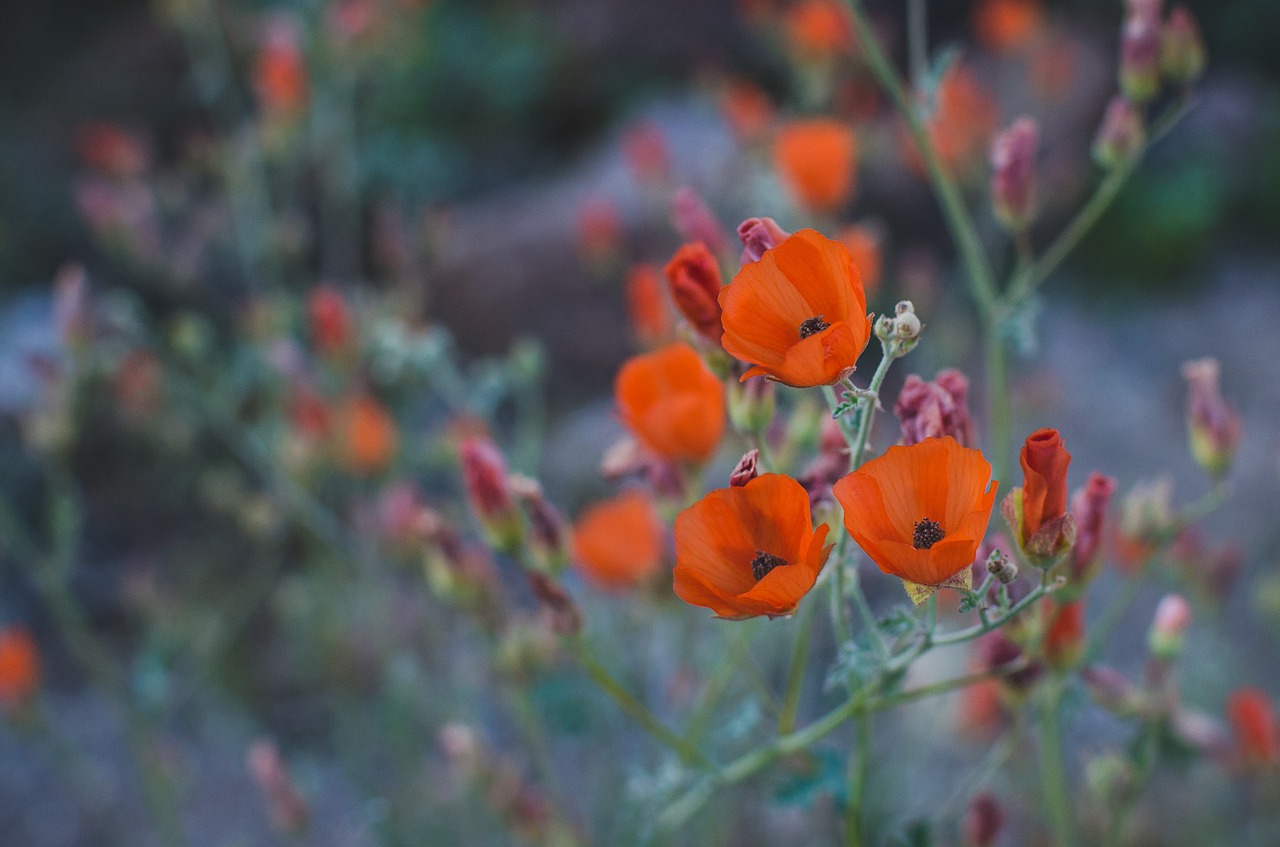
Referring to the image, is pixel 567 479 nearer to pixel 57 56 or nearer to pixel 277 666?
pixel 277 666

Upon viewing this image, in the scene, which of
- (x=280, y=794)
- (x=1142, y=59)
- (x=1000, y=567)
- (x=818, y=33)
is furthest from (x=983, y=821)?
(x=818, y=33)

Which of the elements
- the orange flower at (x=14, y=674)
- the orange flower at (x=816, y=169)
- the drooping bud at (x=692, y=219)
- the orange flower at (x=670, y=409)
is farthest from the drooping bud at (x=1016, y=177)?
the orange flower at (x=14, y=674)

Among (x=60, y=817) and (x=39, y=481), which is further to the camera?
→ (x=39, y=481)

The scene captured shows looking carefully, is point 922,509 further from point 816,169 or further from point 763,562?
point 816,169

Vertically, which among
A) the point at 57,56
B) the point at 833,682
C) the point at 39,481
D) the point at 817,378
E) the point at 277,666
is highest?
the point at 57,56

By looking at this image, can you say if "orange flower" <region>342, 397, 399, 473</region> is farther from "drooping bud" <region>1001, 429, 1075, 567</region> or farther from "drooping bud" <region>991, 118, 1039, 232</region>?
"drooping bud" <region>1001, 429, 1075, 567</region>

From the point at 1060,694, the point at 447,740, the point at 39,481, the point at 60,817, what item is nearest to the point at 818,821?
the point at 447,740

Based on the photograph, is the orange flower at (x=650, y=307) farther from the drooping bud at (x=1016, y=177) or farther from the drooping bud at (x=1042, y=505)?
the drooping bud at (x=1042, y=505)

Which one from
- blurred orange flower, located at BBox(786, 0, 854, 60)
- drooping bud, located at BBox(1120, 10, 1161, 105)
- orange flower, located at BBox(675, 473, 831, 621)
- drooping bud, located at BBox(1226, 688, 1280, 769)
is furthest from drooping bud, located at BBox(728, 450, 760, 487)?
blurred orange flower, located at BBox(786, 0, 854, 60)
